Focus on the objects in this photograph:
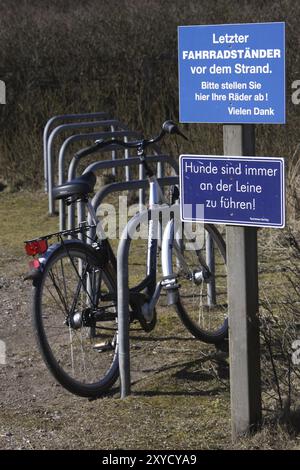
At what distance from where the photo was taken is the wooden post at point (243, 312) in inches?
186

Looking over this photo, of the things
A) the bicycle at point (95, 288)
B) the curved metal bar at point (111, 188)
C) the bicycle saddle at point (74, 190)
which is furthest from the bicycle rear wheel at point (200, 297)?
the bicycle saddle at point (74, 190)

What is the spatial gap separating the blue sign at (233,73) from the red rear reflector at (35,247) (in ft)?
3.54

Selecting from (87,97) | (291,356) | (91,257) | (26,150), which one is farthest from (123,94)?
(291,356)

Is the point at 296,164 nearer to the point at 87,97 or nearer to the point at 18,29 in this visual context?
the point at 87,97

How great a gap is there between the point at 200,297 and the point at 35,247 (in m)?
1.63

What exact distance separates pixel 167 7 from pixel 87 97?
239 centimetres

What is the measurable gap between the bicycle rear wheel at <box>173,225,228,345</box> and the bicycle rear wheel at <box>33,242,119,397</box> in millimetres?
452

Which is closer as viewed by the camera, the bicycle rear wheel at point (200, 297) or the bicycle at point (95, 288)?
the bicycle at point (95, 288)

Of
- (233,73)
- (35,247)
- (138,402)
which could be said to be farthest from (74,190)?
(233,73)

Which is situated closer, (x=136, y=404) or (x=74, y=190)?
(x=136, y=404)

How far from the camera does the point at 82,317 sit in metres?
5.88

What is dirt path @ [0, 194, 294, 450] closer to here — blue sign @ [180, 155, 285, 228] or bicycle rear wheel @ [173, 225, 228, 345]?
bicycle rear wheel @ [173, 225, 228, 345]

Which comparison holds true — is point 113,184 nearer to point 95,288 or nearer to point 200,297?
point 95,288

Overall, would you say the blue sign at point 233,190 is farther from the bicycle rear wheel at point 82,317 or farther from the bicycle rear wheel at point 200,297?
the bicycle rear wheel at point 200,297
